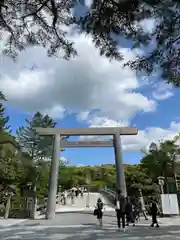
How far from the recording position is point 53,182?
15711 mm

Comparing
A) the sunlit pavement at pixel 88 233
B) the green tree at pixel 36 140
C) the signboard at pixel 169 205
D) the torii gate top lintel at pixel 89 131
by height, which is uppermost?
the green tree at pixel 36 140

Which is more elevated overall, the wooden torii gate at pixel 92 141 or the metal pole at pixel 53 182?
the wooden torii gate at pixel 92 141

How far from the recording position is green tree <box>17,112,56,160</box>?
108ft

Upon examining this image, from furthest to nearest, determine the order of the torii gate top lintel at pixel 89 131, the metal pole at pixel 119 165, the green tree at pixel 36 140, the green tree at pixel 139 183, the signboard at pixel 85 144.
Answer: the green tree at pixel 36 140, the green tree at pixel 139 183, the signboard at pixel 85 144, the torii gate top lintel at pixel 89 131, the metal pole at pixel 119 165

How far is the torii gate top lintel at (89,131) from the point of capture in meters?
16.7

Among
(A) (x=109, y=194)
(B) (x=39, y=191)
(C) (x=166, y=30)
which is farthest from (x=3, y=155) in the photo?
(C) (x=166, y=30)

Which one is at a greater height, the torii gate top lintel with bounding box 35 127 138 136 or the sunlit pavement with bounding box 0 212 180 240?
the torii gate top lintel with bounding box 35 127 138 136

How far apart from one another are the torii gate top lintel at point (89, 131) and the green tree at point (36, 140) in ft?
49.9

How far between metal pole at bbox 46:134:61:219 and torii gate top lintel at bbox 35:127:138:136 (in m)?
0.40

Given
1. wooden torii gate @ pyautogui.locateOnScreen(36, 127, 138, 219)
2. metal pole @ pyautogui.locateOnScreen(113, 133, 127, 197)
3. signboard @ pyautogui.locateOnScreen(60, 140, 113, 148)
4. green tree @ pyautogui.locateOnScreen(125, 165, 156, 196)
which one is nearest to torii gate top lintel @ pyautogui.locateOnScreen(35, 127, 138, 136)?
wooden torii gate @ pyautogui.locateOnScreen(36, 127, 138, 219)

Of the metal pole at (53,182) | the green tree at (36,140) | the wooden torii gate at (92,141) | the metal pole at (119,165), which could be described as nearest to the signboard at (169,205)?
the metal pole at (119,165)

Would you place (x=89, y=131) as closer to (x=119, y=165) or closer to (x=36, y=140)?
(x=119, y=165)

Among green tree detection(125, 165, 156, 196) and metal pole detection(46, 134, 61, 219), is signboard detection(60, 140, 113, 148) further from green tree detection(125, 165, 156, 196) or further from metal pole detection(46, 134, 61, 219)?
green tree detection(125, 165, 156, 196)

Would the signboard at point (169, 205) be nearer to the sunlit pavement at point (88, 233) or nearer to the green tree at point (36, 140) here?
the sunlit pavement at point (88, 233)
